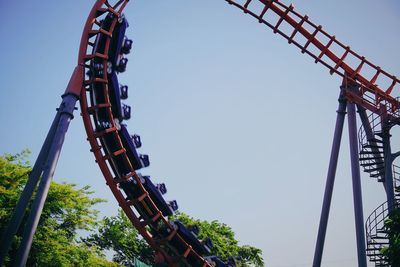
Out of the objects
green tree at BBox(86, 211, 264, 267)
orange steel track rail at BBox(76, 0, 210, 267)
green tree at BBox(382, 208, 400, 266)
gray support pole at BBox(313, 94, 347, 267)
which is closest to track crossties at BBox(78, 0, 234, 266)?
orange steel track rail at BBox(76, 0, 210, 267)

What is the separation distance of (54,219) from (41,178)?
771cm

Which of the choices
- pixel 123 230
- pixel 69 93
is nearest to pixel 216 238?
pixel 123 230

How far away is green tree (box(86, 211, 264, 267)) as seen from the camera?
28375 mm

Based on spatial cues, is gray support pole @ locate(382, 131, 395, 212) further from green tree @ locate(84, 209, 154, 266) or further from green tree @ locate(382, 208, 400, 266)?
green tree @ locate(84, 209, 154, 266)

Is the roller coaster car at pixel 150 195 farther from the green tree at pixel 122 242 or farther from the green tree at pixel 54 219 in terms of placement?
the green tree at pixel 122 242

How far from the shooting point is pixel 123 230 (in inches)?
1160

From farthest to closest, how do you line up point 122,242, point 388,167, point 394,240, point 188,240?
point 122,242 → point 388,167 → point 188,240 → point 394,240

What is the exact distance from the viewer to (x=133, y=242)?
28.7 meters

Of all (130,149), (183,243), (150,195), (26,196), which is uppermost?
(130,149)

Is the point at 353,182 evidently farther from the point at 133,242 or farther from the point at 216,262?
the point at 133,242

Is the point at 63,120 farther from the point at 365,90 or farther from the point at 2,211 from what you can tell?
the point at 365,90

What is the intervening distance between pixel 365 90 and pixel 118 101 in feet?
34.6

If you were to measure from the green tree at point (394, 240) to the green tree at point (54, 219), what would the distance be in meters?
12.2

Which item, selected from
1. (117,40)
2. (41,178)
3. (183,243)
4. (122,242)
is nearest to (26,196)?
(41,178)
